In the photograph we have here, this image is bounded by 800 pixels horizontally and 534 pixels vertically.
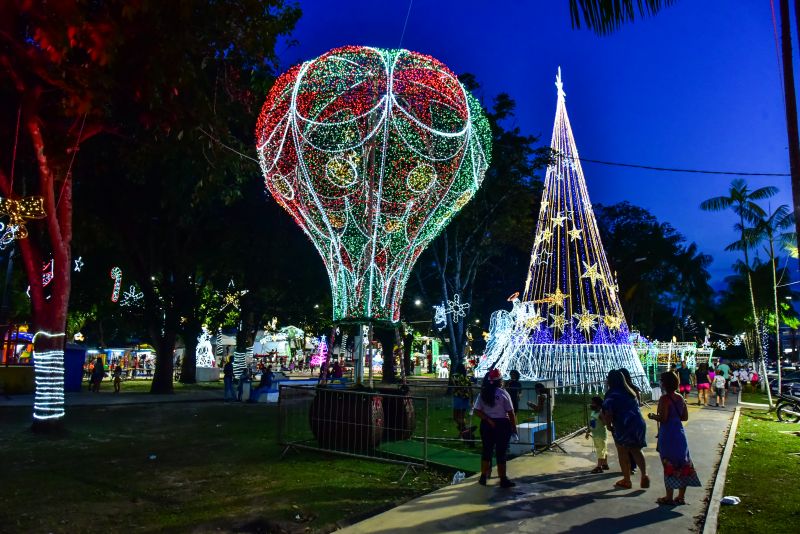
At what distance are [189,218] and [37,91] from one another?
962 centimetres

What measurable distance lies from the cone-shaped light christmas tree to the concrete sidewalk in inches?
455

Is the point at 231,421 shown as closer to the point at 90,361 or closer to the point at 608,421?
the point at 608,421

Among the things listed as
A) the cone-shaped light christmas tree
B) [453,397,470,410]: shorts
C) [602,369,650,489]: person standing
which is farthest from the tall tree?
the cone-shaped light christmas tree

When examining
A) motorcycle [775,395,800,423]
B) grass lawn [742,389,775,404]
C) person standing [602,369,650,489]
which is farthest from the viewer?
grass lawn [742,389,775,404]

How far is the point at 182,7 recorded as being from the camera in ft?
35.0

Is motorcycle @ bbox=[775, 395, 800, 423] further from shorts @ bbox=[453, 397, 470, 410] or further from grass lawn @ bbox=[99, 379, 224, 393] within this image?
grass lawn @ bbox=[99, 379, 224, 393]

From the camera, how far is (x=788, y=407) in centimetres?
1669

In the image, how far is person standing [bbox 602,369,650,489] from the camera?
7.69 m

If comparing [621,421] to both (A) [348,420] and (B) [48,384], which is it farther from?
(B) [48,384]

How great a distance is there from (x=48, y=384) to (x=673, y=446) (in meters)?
12.1

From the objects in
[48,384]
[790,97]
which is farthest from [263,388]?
[790,97]

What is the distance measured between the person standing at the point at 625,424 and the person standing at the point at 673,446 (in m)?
0.54

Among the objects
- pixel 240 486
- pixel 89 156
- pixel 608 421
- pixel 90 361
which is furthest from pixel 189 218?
pixel 90 361

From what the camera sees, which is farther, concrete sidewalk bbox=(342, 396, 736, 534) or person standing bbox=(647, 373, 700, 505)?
person standing bbox=(647, 373, 700, 505)
